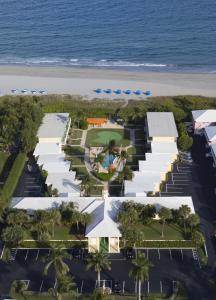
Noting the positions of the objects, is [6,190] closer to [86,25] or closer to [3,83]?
[3,83]

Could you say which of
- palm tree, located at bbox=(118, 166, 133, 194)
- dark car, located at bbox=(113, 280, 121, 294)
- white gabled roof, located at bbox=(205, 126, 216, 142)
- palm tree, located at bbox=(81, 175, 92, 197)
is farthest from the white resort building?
white gabled roof, located at bbox=(205, 126, 216, 142)

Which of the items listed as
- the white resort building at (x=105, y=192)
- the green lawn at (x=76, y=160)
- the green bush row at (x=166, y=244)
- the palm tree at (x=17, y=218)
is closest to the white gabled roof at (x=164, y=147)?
the white resort building at (x=105, y=192)

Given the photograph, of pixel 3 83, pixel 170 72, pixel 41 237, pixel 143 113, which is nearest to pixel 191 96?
pixel 143 113

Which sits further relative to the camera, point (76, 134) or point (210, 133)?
point (76, 134)

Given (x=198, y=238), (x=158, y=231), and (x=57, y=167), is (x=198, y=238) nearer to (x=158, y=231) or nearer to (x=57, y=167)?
(x=158, y=231)

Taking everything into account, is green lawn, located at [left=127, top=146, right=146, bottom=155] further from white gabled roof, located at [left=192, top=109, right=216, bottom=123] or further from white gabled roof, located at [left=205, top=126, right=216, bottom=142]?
white gabled roof, located at [left=192, top=109, right=216, bottom=123]

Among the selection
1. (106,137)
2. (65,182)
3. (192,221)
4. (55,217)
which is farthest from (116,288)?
(106,137)
